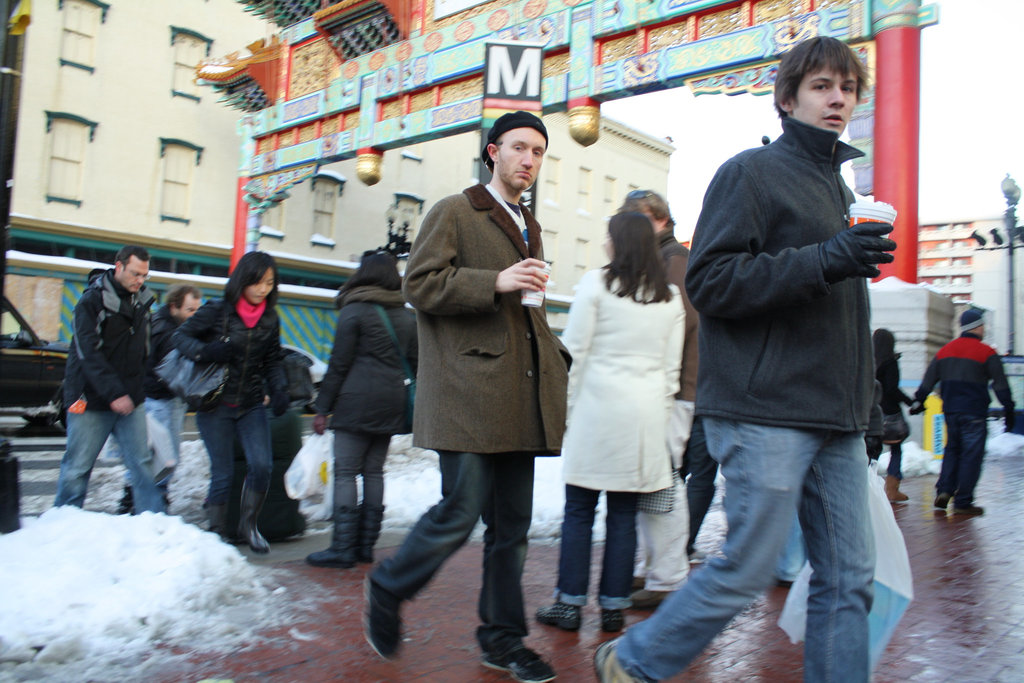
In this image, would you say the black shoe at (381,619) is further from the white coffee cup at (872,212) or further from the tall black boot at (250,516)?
the tall black boot at (250,516)

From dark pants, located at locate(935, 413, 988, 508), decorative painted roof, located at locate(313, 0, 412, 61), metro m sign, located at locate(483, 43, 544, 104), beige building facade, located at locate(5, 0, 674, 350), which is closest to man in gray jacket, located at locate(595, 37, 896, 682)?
metro m sign, located at locate(483, 43, 544, 104)

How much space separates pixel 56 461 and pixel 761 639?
7741 mm

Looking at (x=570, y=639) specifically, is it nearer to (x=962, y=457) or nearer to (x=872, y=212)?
(x=872, y=212)

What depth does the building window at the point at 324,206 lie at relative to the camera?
25.5m

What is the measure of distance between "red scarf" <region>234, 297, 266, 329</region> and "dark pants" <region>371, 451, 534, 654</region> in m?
2.42

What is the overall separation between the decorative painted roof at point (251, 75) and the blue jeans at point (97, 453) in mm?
15553

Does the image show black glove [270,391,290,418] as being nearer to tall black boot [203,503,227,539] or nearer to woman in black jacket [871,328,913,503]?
tall black boot [203,503,227,539]

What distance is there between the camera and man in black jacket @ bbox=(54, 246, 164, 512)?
15.0ft

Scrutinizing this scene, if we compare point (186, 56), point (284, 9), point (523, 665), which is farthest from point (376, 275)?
point (186, 56)

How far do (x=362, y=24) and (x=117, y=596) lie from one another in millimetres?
14692

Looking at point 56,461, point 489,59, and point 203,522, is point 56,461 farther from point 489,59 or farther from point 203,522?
point 489,59

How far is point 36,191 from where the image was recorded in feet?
65.4

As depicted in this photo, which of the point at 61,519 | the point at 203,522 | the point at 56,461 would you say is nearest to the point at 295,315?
the point at 56,461

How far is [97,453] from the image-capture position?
4750mm
